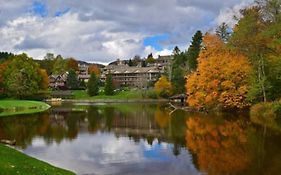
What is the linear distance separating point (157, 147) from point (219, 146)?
14.9 ft

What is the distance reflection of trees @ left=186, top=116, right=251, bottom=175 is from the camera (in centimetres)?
2264

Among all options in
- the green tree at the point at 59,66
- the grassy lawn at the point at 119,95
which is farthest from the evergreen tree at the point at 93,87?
the green tree at the point at 59,66

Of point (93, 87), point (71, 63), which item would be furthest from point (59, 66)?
point (93, 87)

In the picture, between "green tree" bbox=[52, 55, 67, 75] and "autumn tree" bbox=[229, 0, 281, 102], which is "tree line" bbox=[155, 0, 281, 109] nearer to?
"autumn tree" bbox=[229, 0, 281, 102]

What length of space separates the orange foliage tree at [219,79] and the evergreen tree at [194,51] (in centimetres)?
2987

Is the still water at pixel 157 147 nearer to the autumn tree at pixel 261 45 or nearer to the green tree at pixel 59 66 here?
the autumn tree at pixel 261 45

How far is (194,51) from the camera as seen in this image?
9775 cm

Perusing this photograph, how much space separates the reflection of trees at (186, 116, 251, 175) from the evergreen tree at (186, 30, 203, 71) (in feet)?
174

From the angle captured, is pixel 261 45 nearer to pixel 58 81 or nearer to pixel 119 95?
pixel 119 95

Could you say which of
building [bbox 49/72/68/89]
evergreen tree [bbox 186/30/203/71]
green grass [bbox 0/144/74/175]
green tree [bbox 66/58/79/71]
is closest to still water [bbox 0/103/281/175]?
green grass [bbox 0/144/74/175]

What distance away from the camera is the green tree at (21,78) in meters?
93.2

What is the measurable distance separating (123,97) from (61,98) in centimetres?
1938

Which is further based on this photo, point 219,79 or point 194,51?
point 194,51

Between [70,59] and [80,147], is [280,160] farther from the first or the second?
[70,59]
